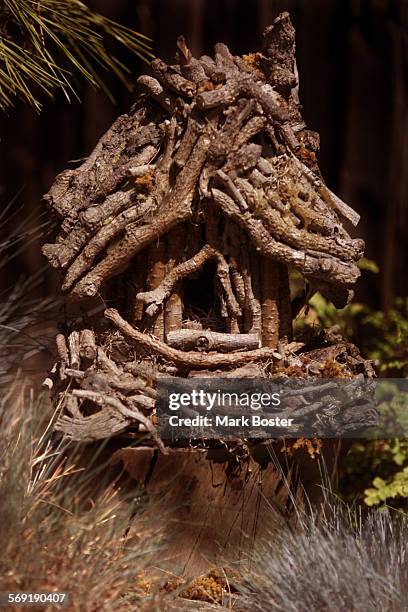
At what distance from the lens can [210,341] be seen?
8.66 ft

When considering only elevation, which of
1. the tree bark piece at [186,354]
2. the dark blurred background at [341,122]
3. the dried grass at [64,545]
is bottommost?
the dried grass at [64,545]

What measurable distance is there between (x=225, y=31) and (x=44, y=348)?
1.84 meters

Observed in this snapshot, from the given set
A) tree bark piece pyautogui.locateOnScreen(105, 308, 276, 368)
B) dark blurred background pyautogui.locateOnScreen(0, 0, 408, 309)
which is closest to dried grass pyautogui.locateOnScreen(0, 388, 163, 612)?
tree bark piece pyautogui.locateOnScreen(105, 308, 276, 368)

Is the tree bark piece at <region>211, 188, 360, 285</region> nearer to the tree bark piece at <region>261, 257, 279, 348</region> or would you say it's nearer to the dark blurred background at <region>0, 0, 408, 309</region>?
the tree bark piece at <region>261, 257, 279, 348</region>

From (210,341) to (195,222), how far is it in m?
0.36

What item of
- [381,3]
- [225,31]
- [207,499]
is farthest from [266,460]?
[381,3]

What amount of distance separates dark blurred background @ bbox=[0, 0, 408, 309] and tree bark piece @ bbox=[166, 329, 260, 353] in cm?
205

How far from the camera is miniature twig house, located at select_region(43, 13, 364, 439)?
261cm

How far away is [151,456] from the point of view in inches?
99.7

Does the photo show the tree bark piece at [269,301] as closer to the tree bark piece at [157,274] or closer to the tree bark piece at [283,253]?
the tree bark piece at [283,253]

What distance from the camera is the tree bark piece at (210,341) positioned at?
2637 millimetres

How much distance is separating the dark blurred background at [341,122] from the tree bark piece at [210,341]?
2.05m

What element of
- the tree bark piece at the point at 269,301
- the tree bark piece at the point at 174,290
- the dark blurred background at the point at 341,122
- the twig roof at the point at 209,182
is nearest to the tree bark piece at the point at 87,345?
the twig roof at the point at 209,182

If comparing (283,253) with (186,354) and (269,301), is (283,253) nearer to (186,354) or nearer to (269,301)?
(269,301)
